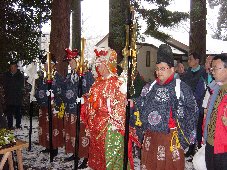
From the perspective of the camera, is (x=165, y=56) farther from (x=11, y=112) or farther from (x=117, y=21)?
(x=11, y=112)

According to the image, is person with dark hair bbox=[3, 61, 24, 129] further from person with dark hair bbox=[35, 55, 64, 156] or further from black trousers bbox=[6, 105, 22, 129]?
person with dark hair bbox=[35, 55, 64, 156]

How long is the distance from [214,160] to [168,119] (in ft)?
2.34

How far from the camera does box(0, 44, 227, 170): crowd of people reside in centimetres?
373

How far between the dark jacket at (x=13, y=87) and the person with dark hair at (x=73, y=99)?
154 inches

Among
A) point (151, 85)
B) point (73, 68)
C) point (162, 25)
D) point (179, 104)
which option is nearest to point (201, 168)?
point (179, 104)

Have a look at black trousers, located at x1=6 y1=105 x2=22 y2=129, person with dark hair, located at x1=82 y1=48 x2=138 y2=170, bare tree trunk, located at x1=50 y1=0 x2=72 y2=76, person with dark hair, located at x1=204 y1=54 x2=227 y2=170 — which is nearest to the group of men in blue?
person with dark hair, located at x1=82 y1=48 x2=138 y2=170

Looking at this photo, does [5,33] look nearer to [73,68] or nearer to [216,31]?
[73,68]

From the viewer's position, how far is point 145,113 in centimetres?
412

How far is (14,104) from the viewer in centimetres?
1041

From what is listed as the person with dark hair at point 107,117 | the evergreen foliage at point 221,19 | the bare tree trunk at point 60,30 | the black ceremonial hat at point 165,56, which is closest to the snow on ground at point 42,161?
the person with dark hair at point 107,117

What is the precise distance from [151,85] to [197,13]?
8133 mm

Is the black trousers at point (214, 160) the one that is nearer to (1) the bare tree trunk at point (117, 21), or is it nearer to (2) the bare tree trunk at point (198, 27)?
(1) the bare tree trunk at point (117, 21)

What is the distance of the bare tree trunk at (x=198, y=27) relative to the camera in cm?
1145

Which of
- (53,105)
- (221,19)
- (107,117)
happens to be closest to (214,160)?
(107,117)
